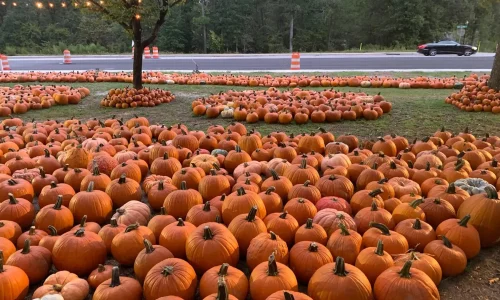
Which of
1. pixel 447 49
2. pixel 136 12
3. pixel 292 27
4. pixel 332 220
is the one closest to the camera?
pixel 332 220

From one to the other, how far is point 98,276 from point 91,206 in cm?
116

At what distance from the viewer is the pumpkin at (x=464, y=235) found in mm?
3559

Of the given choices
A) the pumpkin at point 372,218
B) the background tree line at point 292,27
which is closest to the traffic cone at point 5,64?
the background tree line at point 292,27

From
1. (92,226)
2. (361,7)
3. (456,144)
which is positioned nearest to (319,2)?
(361,7)

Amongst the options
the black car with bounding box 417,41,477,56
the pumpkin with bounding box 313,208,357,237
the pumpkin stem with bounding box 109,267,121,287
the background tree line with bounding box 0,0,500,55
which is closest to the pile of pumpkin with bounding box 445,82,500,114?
the pumpkin with bounding box 313,208,357,237

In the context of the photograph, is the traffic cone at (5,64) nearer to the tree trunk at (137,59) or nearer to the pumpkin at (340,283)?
the tree trunk at (137,59)

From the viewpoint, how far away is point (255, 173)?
4996 mm

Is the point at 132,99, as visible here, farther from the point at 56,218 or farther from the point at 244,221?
the point at 244,221

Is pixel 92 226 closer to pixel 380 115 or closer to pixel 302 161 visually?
pixel 302 161

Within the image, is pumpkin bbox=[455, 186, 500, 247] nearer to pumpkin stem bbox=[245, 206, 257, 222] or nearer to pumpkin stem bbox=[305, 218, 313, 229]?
pumpkin stem bbox=[305, 218, 313, 229]

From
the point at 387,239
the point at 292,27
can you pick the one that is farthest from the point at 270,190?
the point at 292,27

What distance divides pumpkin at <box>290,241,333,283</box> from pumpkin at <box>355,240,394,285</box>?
0.26 m

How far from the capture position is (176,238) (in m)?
3.50

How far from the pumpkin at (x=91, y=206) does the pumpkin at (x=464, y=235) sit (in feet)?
11.1
